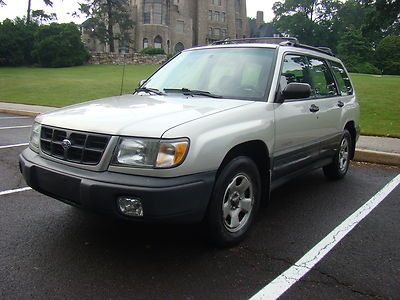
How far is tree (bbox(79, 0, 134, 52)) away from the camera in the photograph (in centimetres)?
6181

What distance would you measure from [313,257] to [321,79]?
2.63 m

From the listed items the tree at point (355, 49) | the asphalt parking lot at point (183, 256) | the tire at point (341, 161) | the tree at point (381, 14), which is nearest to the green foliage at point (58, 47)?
the tree at point (355, 49)

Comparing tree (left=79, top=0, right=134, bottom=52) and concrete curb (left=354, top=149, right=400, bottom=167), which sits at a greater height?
tree (left=79, top=0, right=134, bottom=52)

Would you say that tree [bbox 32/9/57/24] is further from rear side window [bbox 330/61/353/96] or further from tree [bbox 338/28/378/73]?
rear side window [bbox 330/61/353/96]

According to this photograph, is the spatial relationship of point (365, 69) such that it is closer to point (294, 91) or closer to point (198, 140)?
point (294, 91)

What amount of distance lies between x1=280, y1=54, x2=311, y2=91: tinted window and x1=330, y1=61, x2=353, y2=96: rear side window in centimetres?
104

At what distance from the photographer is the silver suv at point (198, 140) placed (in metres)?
3.16

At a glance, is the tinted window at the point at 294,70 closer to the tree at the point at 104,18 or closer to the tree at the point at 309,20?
the tree at the point at 104,18

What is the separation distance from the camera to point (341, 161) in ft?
20.3

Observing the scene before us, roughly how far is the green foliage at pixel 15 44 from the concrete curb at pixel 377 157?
5036cm

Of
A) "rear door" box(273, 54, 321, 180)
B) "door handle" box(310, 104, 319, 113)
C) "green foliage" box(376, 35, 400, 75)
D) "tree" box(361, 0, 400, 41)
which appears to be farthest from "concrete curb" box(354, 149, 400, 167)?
"green foliage" box(376, 35, 400, 75)

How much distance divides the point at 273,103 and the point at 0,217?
2991mm

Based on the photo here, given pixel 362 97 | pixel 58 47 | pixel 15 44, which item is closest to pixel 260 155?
pixel 362 97

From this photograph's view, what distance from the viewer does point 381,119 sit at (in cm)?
1135
